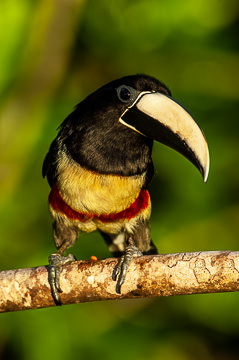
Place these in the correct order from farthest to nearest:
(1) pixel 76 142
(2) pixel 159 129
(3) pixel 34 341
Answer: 1. (3) pixel 34 341
2. (1) pixel 76 142
3. (2) pixel 159 129

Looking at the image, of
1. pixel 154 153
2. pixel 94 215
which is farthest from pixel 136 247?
pixel 154 153

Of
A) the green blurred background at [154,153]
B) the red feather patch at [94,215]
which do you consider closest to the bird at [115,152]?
the red feather patch at [94,215]

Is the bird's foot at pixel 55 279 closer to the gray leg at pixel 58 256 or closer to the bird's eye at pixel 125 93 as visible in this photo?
the gray leg at pixel 58 256

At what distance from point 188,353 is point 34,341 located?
1.12m

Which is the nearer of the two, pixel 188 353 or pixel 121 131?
pixel 121 131

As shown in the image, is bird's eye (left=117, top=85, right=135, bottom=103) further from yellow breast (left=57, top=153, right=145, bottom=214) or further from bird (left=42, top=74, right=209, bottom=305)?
yellow breast (left=57, top=153, right=145, bottom=214)

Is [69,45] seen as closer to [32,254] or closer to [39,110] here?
[39,110]

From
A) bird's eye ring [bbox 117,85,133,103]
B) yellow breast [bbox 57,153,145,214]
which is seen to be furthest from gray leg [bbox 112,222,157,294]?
bird's eye ring [bbox 117,85,133,103]

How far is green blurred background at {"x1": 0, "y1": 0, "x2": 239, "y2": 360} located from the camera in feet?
12.3

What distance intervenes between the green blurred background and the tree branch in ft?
3.42

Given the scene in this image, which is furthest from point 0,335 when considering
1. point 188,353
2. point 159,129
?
point 159,129

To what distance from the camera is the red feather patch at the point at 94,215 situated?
125 inches

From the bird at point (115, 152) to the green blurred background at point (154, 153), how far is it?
0.68 meters

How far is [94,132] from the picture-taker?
9.75ft
